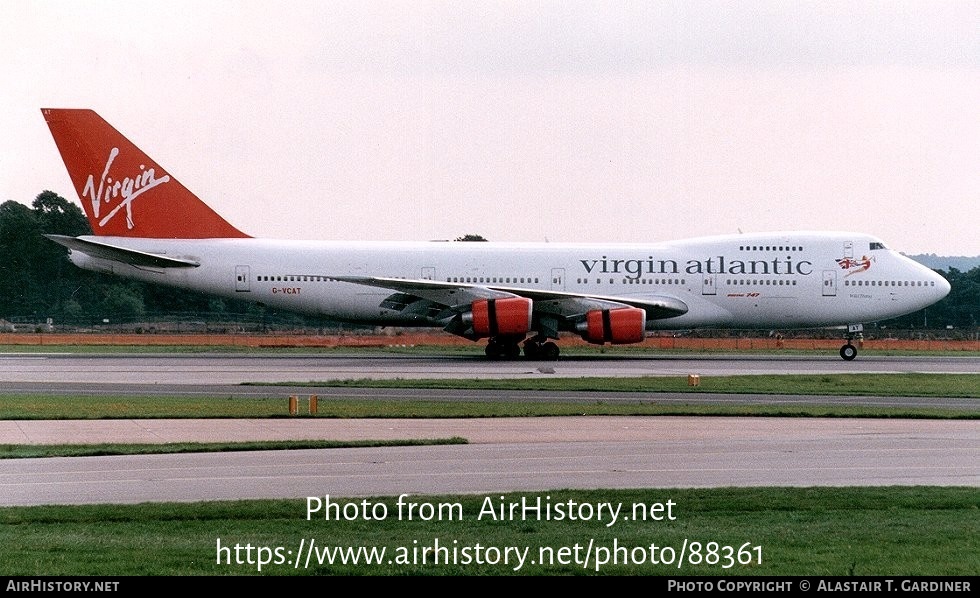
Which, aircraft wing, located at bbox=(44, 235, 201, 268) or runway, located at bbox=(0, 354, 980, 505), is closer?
runway, located at bbox=(0, 354, 980, 505)

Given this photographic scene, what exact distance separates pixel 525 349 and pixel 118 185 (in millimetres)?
15646

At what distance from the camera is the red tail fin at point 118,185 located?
44875 mm

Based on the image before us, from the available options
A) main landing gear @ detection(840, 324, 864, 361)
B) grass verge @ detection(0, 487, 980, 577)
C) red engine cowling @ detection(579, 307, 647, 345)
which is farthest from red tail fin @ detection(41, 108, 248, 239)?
grass verge @ detection(0, 487, 980, 577)

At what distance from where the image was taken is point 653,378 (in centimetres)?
3462

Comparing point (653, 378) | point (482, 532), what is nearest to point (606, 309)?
point (653, 378)

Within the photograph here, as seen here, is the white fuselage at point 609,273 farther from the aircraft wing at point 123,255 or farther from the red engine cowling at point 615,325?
the red engine cowling at point 615,325

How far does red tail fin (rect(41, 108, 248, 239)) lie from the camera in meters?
44.9

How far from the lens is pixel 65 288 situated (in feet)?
299

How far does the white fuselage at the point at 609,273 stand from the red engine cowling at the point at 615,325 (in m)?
2.94

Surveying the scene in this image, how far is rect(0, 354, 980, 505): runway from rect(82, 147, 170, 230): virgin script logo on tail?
2385 centimetres

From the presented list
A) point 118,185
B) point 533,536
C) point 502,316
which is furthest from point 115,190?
point 533,536

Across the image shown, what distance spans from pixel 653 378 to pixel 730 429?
40.9 ft

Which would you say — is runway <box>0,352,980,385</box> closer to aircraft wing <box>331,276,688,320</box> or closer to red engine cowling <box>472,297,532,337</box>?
red engine cowling <box>472,297,532,337</box>

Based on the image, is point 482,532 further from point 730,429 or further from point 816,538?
point 730,429
